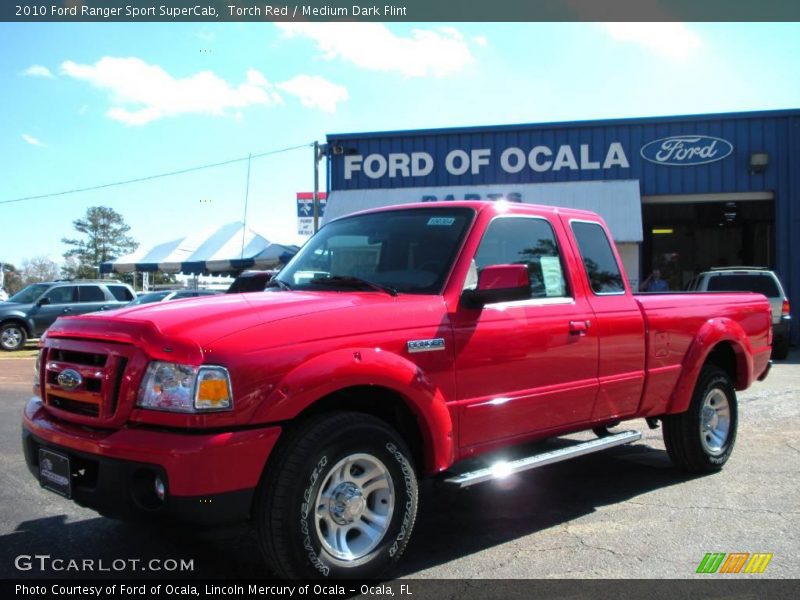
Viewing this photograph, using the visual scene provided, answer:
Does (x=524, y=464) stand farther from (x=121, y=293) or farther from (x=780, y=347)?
(x=121, y=293)

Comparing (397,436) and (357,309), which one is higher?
(357,309)

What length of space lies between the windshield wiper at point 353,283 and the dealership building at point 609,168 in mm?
14973

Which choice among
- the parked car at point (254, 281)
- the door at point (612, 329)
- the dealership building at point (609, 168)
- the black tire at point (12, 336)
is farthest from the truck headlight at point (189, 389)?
the black tire at point (12, 336)

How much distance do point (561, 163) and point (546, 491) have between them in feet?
52.0

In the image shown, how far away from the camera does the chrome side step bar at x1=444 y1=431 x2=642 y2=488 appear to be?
145 inches

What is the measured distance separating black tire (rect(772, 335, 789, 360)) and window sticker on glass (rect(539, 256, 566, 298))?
465 inches

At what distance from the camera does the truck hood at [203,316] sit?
3.06 metres

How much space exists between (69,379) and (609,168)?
18137 millimetres

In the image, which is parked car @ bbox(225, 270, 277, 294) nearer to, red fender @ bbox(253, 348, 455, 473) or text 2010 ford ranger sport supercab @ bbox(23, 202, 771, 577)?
text 2010 ford ranger sport supercab @ bbox(23, 202, 771, 577)

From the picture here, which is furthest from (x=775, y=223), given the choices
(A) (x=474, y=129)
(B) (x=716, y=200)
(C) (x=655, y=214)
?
(A) (x=474, y=129)

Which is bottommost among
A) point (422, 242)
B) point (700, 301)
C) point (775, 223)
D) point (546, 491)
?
point (546, 491)

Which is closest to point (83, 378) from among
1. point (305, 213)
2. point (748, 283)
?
point (748, 283)

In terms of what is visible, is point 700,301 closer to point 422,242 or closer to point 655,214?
point 422,242

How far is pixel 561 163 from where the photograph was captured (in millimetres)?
19688
